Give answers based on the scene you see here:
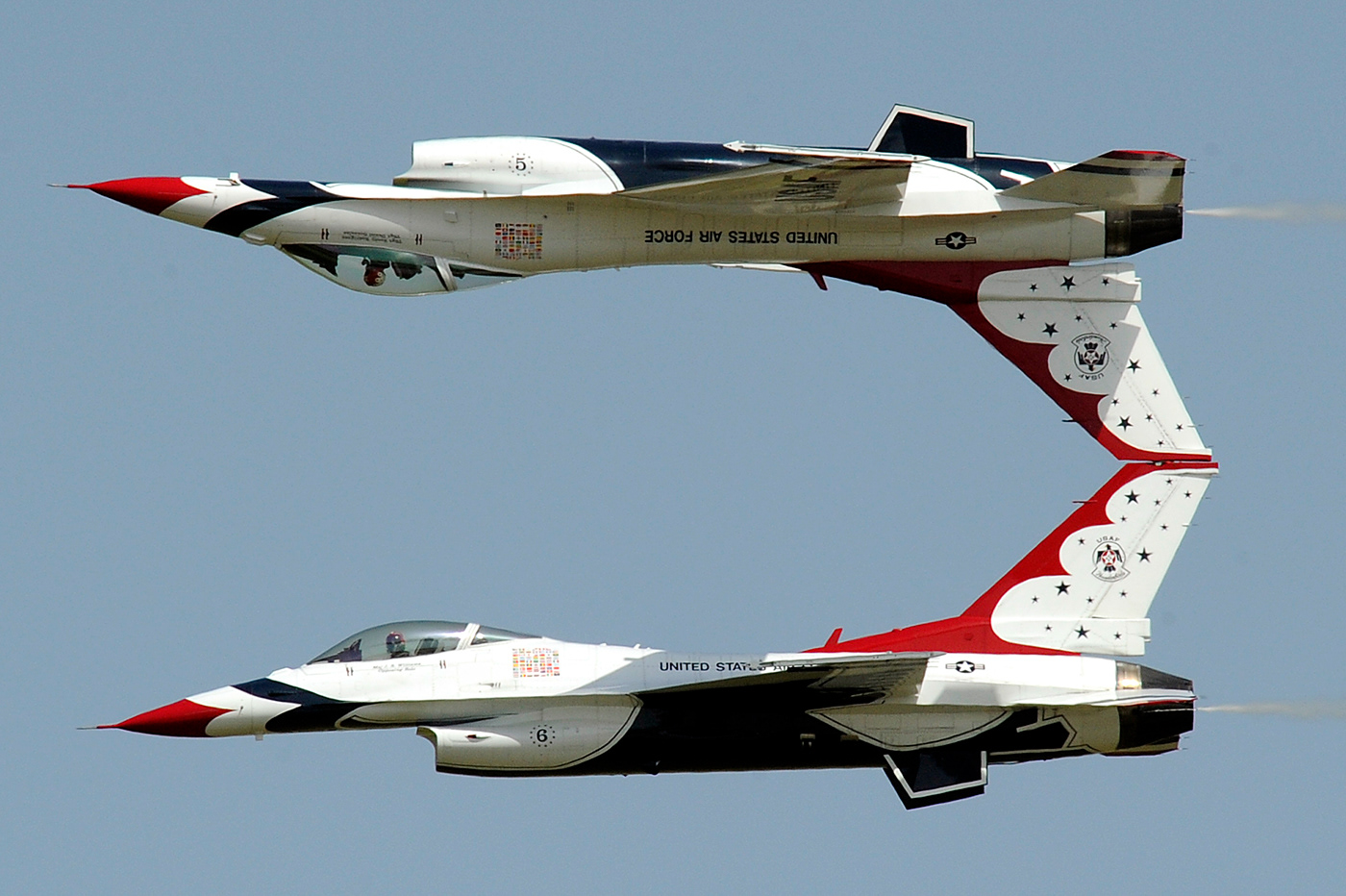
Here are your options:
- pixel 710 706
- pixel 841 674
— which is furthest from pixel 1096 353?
pixel 710 706

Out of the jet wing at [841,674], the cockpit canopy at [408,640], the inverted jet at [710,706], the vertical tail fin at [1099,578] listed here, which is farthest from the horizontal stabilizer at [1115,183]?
the cockpit canopy at [408,640]

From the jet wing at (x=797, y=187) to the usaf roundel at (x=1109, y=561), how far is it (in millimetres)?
3972

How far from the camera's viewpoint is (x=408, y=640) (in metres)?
28.1

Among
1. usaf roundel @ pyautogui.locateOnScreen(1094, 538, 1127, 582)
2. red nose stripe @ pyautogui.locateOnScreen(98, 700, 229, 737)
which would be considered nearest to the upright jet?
usaf roundel @ pyautogui.locateOnScreen(1094, 538, 1127, 582)

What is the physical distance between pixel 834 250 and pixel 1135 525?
13.0 feet

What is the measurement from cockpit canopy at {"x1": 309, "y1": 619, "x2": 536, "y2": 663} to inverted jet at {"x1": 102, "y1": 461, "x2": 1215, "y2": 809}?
0.02m

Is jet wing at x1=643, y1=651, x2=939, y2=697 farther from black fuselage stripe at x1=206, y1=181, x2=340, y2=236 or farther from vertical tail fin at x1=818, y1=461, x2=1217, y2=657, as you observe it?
black fuselage stripe at x1=206, y1=181, x2=340, y2=236

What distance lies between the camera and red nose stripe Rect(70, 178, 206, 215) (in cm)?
2770

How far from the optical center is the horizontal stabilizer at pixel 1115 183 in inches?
1099

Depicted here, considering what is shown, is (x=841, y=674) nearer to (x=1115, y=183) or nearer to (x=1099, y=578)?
(x=1099, y=578)

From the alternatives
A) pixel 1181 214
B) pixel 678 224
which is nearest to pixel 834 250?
pixel 678 224

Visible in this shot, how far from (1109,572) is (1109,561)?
0.10 metres

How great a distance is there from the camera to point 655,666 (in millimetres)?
27828

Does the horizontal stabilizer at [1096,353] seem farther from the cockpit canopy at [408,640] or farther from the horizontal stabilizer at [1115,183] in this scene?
the cockpit canopy at [408,640]
